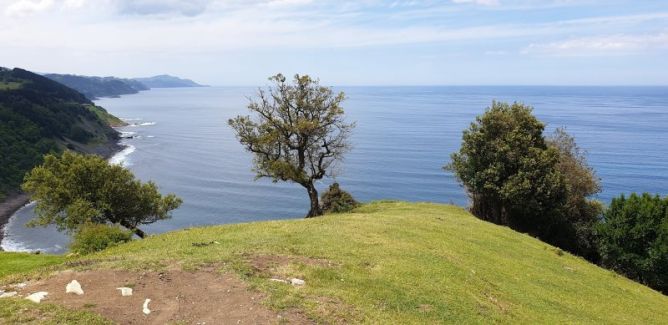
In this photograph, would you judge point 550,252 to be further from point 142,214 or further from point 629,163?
point 629,163

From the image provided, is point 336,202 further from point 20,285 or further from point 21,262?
point 20,285

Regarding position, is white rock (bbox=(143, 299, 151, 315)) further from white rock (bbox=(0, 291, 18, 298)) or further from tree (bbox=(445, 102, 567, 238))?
tree (bbox=(445, 102, 567, 238))

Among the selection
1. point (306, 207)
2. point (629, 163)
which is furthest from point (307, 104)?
point (629, 163)

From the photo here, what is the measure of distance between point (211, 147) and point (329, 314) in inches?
6985

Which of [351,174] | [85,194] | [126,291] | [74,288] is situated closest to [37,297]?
[74,288]

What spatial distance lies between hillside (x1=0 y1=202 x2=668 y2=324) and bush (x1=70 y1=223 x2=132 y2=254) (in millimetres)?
1520

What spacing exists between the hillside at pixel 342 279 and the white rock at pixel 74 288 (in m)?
0.29

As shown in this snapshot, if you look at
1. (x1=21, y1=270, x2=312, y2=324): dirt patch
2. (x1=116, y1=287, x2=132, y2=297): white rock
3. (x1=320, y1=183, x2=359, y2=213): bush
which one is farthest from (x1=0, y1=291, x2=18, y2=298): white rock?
(x1=320, y1=183, x2=359, y2=213): bush

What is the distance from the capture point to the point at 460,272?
79.4 ft

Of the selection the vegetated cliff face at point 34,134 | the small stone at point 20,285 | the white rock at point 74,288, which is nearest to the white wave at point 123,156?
the vegetated cliff face at point 34,134

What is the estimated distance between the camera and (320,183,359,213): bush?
48.5m

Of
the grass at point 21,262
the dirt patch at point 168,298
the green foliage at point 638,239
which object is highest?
the dirt patch at point 168,298

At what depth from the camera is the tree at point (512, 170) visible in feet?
169

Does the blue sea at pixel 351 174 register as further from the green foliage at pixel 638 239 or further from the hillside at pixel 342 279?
the hillside at pixel 342 279
